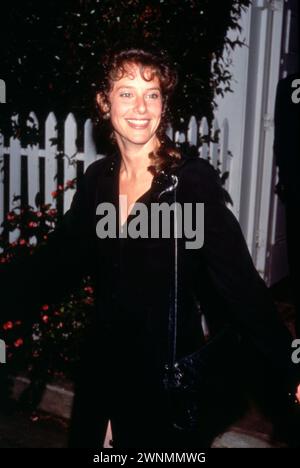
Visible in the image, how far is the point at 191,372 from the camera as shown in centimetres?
184

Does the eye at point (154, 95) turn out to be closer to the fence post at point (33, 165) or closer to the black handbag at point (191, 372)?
the black handbag at point (191, 372)

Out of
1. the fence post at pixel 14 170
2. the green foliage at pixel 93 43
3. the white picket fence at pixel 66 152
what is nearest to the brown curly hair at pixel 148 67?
the green foliage at pixel 93 43

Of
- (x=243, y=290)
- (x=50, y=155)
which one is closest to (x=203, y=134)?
(x=50, y=155)

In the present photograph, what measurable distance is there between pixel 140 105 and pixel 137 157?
205 millimetres

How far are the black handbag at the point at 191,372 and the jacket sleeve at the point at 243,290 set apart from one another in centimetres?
13

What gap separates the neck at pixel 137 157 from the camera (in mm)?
2137

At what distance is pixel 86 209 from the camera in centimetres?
222

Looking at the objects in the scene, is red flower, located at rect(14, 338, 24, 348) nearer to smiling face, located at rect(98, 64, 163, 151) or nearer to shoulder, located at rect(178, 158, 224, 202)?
smiling face, located at rect(98, 64, 163, 151)

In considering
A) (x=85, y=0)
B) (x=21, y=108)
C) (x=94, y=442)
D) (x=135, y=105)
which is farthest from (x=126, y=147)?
(x=21, y=108)

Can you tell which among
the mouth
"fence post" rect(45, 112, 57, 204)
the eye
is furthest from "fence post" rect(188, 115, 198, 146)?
the mouth

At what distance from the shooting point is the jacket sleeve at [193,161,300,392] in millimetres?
1752

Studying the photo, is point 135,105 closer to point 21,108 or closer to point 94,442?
point 94,442

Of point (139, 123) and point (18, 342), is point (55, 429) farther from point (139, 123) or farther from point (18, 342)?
point (139, 123)
